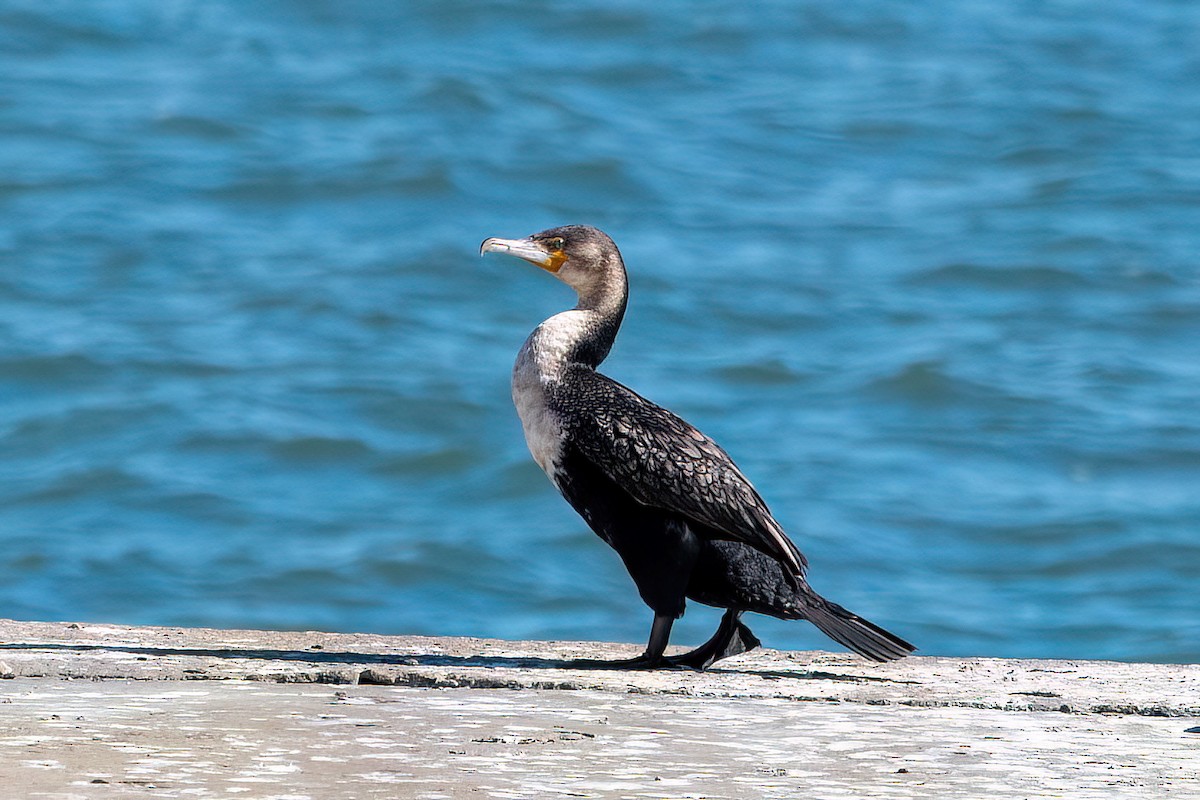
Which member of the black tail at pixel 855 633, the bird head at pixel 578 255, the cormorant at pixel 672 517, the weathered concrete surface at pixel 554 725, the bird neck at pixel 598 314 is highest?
the bird head at pixel 578 255

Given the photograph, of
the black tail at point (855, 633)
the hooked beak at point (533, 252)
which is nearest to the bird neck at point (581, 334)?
the hooked beak at point (533, 252)

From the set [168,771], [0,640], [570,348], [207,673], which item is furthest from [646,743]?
[0,640]

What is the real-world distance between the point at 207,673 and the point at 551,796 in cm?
146

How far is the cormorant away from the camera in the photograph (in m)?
4.55

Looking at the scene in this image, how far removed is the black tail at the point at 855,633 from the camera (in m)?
4.53

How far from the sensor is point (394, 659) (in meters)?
4.61

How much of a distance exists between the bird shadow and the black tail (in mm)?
64

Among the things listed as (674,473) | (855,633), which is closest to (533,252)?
(674,473)

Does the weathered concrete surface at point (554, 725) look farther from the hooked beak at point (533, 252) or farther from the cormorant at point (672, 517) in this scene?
the hooked beak at point (533, 252)

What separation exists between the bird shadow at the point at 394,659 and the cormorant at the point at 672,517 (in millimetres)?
81

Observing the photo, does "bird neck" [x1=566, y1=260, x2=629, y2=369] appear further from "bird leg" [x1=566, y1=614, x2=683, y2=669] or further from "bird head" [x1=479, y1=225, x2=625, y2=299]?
"bird leg" [x1=566, y1=614, x2=683, y2=669]

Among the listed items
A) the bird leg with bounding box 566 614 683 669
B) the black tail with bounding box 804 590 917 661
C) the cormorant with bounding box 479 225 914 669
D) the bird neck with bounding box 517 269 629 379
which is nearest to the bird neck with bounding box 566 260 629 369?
the bird neck with bounding box 517 269 629 379

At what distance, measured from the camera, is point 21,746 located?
126 inches

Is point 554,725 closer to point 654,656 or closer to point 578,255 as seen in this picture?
point 654,656
